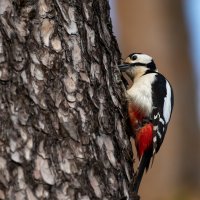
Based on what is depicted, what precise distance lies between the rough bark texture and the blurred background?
185 inches

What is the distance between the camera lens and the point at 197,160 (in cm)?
846

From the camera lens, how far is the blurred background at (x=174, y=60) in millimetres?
8117

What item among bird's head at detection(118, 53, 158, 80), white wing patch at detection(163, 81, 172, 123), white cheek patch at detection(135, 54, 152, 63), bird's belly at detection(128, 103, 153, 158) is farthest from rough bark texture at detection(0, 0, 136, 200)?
white cheek patch at detection(135, 54, 152, 63)

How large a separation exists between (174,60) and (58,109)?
563cm

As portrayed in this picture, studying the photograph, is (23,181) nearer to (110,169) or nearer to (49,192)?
(49,192)

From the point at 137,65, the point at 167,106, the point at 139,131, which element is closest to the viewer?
the point at 139,131

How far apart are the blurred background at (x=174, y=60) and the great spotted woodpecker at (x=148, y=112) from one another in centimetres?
338

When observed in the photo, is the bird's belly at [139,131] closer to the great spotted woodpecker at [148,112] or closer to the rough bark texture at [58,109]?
the great spotted woodpecker at [148,112]

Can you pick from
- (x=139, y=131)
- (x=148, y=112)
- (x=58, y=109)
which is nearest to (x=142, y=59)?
(x=148, y=112)

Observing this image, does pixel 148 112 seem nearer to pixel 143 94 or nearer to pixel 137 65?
pixel 143 94

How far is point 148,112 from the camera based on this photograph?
14.7 ft

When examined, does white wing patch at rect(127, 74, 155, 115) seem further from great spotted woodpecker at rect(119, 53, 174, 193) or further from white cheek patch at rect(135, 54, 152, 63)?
white cheek patch at rect(135, 54, 152, 63)

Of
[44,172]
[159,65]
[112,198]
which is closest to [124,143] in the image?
[112,198]

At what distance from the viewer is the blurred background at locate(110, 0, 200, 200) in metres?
8.12
